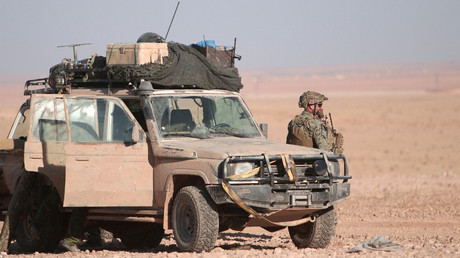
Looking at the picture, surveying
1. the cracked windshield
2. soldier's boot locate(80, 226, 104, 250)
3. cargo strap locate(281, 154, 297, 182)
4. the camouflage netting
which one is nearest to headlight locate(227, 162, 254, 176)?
cargo strap locate(281, 154, 297, 182)

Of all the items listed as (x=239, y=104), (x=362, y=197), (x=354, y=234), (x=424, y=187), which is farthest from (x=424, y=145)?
(x=239, y=104)

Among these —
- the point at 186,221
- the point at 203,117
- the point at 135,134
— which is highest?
the point at 203,117

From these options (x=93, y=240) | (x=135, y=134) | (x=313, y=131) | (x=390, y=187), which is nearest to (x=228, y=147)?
(x=135, y=134)

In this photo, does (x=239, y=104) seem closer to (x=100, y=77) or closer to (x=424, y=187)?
(x=100, y=77)

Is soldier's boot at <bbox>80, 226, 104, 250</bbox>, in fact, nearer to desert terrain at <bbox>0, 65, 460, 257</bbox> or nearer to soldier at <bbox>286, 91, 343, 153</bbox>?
desert terrain at <bbox>0, 65, 460, 257</bbox>

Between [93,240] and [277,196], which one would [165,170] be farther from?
[93,240]

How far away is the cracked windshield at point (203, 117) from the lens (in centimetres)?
1030

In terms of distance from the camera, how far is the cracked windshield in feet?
33.8

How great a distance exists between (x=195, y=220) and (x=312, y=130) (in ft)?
9.96

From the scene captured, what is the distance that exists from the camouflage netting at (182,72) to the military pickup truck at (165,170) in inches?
4.6

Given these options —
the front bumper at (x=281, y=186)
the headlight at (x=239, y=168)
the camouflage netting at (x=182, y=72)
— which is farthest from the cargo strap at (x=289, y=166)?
the camouflage netting at (x=182, y=72)

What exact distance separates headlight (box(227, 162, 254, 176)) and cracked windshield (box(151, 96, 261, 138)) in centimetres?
108

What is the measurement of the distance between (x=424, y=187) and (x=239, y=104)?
10881mm

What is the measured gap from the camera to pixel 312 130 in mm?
11859
